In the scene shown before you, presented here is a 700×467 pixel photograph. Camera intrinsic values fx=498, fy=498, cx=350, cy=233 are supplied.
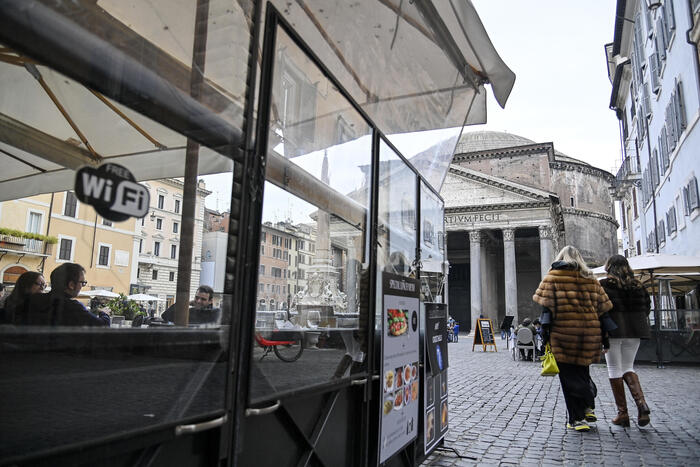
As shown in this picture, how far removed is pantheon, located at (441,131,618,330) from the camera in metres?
35.2

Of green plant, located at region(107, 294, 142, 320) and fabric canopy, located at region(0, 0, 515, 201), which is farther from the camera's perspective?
green plant, located at region(107, 294, 142, 320)

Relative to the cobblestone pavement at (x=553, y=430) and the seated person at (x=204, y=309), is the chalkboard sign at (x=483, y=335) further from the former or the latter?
the seated person at (x=204, y=309)

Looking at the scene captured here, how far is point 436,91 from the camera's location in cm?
374

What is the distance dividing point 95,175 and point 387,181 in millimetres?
2313

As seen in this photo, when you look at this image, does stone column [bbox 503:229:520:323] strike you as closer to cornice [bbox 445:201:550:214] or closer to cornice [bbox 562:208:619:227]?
cornice [bbox 445:201:550:214]

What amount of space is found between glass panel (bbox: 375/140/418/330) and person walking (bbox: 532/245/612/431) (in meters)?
1.73

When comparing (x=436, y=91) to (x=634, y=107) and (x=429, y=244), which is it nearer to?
(x=429, y=244)

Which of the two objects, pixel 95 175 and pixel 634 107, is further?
pixel 634 107

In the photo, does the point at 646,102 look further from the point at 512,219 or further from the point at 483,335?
the point at 512,219

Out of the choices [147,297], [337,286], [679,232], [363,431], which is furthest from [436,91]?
[679,232]

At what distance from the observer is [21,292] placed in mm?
1158

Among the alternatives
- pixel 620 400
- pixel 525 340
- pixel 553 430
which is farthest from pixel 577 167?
pixel 553 430

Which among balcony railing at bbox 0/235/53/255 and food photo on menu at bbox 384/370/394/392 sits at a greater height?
balcony railing at bbox 0/235/53/255

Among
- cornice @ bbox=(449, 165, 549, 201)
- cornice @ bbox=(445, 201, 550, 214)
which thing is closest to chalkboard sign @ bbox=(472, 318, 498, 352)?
cornice @ bbox=(445, 201, 550, 214)
